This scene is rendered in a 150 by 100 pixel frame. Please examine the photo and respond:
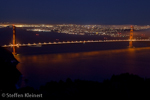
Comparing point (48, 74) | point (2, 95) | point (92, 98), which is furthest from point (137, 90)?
point (48, 74)

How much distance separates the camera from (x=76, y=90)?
3.51 meters

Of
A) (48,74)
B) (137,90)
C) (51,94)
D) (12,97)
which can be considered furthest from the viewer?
(48,74)

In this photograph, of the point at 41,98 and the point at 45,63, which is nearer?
the point at 41,98

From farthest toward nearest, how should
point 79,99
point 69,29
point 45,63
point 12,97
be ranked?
point 69,29, point 45,63, point 79,99, point 12,97

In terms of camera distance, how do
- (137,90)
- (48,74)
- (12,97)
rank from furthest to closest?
(48,74), (137,90), (12,97)

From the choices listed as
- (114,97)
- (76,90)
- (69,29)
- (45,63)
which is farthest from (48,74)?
(69,29)

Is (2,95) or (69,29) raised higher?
(69,29)

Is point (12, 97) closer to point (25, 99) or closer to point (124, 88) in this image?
point (25, 99)

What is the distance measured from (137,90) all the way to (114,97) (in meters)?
0.57

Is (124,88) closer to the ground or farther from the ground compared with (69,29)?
closer to the ground

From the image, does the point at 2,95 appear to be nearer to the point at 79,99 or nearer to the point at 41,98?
the point at 41,98

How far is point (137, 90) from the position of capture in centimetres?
358

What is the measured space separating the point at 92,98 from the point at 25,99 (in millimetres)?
1068

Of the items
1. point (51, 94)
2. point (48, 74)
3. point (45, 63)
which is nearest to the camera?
point (51, 94)
